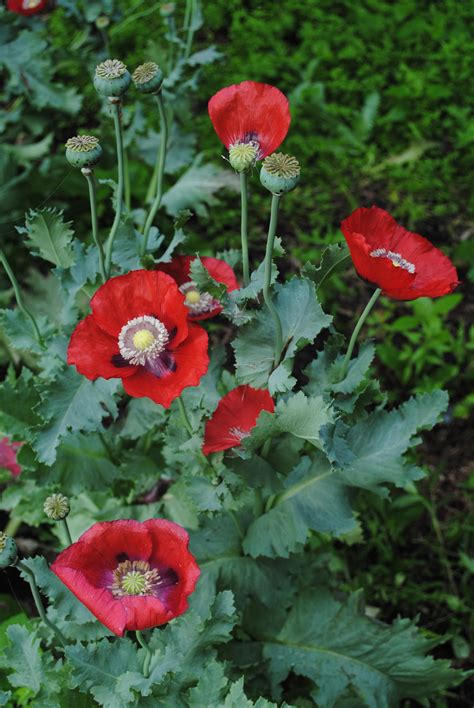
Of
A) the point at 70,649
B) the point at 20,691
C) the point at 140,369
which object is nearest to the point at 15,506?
the point at 20,691

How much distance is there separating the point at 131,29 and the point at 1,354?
1.76 metres

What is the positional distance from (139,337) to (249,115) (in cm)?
38

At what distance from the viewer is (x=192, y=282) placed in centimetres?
158

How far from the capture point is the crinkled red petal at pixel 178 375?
1309mm

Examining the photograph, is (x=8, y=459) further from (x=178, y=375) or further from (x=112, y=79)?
(x=112, y=79)

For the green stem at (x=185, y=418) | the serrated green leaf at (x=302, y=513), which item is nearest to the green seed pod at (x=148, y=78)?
the green stem at (x=185, y=418)

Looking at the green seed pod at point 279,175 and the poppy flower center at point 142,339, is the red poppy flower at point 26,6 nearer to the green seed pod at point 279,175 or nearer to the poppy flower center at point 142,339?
the poppy flower center at point 142,339

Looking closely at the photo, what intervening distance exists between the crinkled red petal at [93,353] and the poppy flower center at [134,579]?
0.29 meters

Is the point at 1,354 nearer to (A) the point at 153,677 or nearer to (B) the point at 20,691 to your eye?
(B) the point at 20,691

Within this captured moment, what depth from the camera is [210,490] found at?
60.2 inches

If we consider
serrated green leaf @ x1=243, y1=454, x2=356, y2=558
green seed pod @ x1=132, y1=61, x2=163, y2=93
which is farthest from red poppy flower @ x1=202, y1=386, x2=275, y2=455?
green seed pod @ x1=132, y1=61, x2=163, y2=93

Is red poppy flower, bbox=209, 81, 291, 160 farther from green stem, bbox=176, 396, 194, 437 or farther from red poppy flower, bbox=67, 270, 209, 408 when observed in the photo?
green stem, bbox=176, 396, 194, 437

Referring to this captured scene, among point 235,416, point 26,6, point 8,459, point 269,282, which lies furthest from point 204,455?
point 26,6

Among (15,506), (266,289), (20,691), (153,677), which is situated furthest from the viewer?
(15,506)
